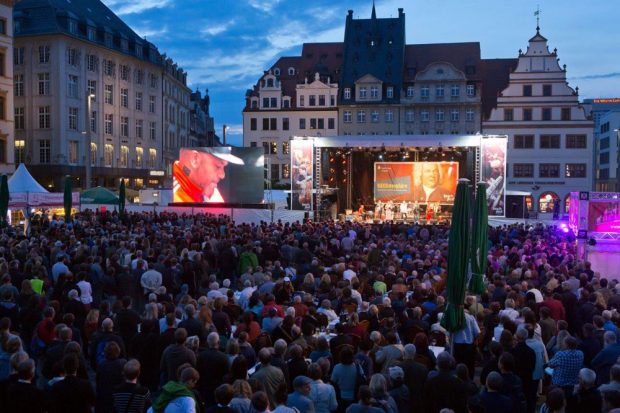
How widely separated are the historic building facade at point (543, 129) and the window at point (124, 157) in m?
29.8

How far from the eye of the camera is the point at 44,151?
4988 cm

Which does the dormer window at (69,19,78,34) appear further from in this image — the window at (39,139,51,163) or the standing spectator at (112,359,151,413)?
the standing spectator at (112,359,151,413)

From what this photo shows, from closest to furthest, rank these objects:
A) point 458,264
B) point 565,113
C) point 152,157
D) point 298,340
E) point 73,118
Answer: point 298,340, point 458,264, point 565,113, point 73,118, point 152,157

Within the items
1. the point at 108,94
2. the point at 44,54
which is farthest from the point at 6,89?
the point at 108,94

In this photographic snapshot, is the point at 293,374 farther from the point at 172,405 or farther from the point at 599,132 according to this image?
the point at 599,132

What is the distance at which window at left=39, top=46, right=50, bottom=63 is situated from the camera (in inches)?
1956

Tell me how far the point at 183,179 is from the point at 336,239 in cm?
1727

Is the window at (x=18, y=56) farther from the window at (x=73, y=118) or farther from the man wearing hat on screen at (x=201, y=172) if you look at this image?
the man wearing hat on screen at (x=201, y=172)

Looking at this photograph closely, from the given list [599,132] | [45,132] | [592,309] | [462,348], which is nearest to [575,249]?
[592,309]

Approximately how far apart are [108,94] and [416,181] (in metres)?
30.0

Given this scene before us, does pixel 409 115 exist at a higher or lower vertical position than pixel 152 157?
higher

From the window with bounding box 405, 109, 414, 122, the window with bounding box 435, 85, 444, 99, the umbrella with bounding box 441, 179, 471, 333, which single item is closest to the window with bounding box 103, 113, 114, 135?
the window with bounding box 405, 109, 414, 122

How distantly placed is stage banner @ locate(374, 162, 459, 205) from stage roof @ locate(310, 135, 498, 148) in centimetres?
364

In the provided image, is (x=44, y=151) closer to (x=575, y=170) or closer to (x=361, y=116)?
(x=361, y=116)
